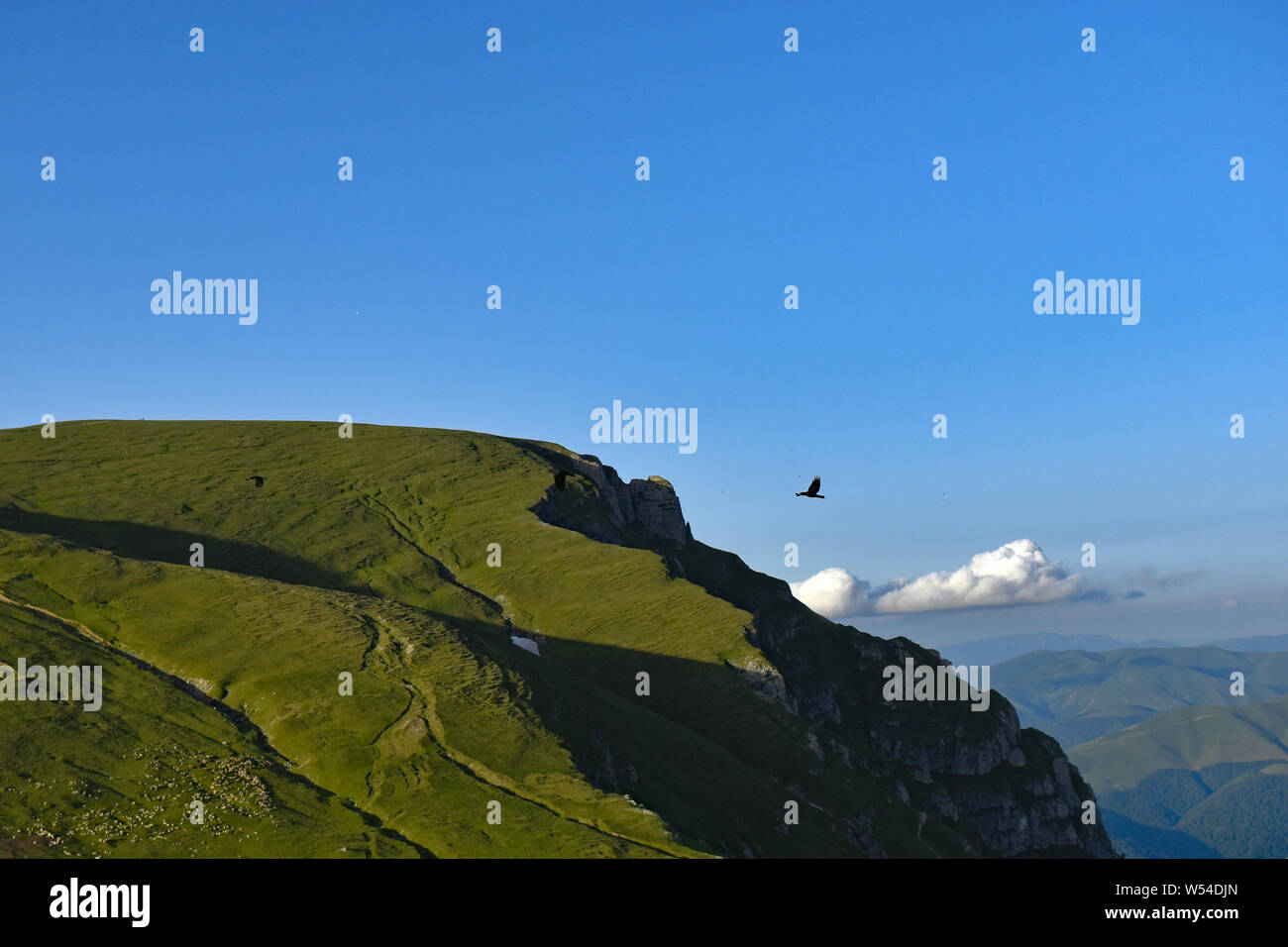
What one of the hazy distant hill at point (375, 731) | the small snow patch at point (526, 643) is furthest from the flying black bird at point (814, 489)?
the small snow patch at point (526, 643)

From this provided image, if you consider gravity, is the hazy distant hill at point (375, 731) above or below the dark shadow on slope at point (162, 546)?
below

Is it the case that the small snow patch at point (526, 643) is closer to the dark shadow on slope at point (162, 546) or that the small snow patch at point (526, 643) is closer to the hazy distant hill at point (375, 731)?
the hazy distant hill at point (375, 731)

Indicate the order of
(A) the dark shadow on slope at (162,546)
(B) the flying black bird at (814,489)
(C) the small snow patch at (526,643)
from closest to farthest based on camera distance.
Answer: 1. (B) the flying black bird at (814,489)
2. (C) the small snow patch at (526,643)
3. (A) the dark shadow on slope at (162,546)

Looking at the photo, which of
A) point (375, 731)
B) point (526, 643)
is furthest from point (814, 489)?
point (526, 643)

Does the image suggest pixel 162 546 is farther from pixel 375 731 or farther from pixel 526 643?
pixel 375 731

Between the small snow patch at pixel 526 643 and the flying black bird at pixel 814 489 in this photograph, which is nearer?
the flying black bird at pixel 814 489

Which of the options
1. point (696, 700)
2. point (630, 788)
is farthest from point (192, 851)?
point (696, 700)

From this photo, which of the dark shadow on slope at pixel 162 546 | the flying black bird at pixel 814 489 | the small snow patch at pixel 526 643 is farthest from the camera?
the dark shadow on slope at pixel 162 546

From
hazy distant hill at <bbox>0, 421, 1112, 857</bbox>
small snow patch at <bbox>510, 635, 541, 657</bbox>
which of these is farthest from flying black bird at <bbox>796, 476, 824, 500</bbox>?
small snow patch at <bbox>510, 635, 541, 657</bbox>

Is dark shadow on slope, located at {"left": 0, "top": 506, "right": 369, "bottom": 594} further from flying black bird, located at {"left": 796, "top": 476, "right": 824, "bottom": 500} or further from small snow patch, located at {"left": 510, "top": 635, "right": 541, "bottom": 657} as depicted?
flying black bird, located at {"left": 796, "top": 476, "right": 824, "bottom": 500}
